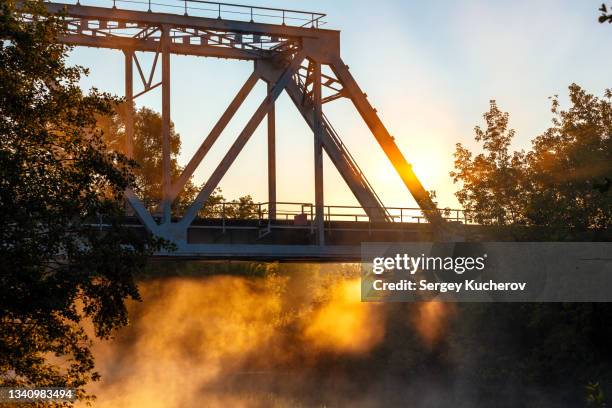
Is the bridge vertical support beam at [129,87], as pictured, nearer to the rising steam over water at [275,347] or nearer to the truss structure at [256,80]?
the truss structure at [256,80]

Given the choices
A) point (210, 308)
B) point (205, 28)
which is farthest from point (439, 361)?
point (210, 308)

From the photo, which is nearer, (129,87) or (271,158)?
(129,87)

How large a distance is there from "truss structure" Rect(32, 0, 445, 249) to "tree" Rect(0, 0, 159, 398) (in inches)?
502

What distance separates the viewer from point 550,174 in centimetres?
4125

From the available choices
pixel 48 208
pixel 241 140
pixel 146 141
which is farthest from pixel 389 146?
pixel 146 141

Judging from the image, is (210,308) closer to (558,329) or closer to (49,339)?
(558,329)

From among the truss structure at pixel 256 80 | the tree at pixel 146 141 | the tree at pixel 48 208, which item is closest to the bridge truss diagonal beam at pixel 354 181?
the truss structure at pixel 256 80

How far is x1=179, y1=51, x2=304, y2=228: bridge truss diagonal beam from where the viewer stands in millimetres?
36125

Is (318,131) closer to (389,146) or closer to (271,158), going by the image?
(389,146)

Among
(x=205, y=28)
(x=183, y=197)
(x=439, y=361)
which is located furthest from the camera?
(x=183, y=197)

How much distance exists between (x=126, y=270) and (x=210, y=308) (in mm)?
45720

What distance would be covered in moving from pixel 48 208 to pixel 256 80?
1974cm

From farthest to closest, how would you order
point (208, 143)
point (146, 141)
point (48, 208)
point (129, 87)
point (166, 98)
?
point (146, 141), point (129, 87), point (208, 143), point (166, 98), point (48, 208)

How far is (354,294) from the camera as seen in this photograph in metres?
57.7
